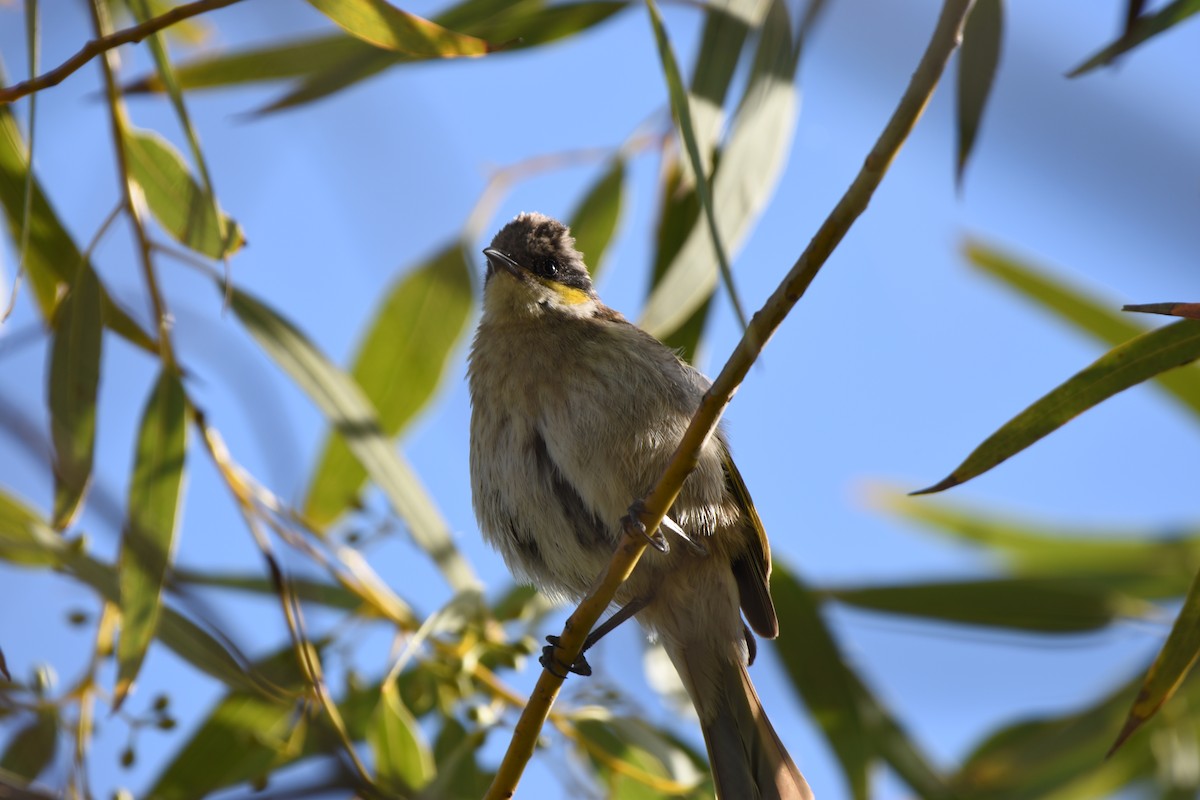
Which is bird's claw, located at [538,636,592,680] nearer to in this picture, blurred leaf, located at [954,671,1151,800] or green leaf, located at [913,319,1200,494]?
green leaf, located at [913,319,1200,494]

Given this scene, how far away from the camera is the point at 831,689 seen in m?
3.59

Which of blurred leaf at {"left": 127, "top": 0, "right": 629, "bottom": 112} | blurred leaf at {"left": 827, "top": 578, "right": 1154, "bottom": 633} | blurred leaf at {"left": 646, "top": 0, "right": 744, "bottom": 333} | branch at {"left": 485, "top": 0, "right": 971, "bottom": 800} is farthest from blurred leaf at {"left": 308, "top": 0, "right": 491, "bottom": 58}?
blurred leaf at {"left": 827, "top": 578, "right": 1154, "bottom": 633}

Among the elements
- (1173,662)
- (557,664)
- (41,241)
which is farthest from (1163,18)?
(41,241)

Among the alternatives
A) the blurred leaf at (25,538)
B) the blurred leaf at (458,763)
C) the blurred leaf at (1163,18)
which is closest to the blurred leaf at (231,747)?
the blurred leaf at (458,763)

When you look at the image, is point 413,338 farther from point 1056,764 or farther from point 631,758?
point 1056,764

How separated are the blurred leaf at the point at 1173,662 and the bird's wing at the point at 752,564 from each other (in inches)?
41.3

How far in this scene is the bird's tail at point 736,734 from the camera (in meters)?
3.17

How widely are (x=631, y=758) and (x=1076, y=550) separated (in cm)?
206

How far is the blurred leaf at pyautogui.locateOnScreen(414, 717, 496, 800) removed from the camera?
9.93ft

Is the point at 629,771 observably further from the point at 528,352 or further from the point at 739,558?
the point at 528,352

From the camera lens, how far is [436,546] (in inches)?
137

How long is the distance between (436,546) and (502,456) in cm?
35

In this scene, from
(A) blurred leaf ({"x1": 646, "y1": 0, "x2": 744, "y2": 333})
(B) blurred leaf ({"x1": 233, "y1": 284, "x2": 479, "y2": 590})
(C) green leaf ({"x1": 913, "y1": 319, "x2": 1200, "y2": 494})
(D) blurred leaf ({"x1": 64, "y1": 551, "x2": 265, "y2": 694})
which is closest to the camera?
(A) blurred leaf ({"x1": 646, "y1": 0, "x2": 744, "y2": 333})

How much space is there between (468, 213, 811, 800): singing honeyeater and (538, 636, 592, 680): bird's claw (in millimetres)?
12
